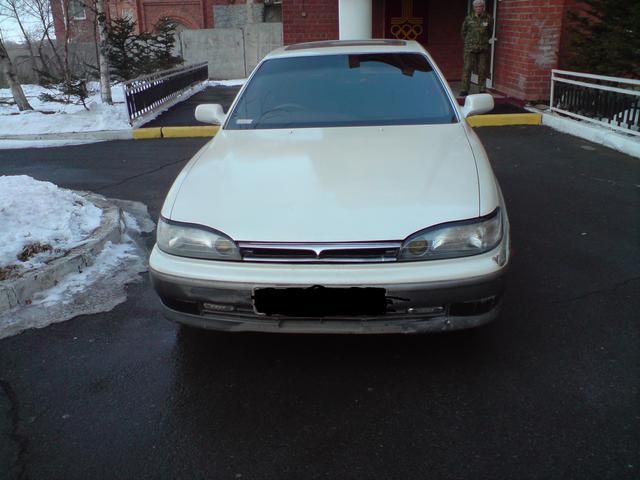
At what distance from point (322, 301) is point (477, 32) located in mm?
9602

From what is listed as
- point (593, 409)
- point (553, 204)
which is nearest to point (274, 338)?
point (593, 409)

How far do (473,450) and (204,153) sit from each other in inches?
91.6

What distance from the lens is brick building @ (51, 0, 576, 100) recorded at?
10.2 meters

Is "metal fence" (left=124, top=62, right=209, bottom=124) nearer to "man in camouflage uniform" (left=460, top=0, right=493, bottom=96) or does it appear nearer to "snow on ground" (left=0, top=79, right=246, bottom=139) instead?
"snow on ground" (left=0, top=79, right=246, bottom=139)

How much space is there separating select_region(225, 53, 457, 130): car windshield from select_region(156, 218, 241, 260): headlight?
1388mm

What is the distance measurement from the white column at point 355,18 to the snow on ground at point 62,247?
768cm

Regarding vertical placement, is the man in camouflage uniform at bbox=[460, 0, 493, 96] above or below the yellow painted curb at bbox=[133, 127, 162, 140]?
above

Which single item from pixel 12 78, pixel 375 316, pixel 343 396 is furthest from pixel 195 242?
pixel 12 78

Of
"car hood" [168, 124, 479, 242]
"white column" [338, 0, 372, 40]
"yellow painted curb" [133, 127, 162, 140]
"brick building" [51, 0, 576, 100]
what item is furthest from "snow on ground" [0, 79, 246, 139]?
"car hood" [168, 124, 479, 242]

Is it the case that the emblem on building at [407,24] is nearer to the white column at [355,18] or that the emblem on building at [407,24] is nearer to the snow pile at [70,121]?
the white column at [355,18]

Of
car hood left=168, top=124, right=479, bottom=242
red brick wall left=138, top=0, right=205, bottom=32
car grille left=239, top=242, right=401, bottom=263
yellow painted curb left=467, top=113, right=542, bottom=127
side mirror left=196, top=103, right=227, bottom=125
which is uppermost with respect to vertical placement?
red brick wall left=138, top=0, right=205, bottom=32

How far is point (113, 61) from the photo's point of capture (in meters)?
14.5

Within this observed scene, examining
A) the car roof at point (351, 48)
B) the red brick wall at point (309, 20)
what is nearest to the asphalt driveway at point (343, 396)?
the car roof at point (351, 48)

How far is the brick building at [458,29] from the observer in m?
10.2
